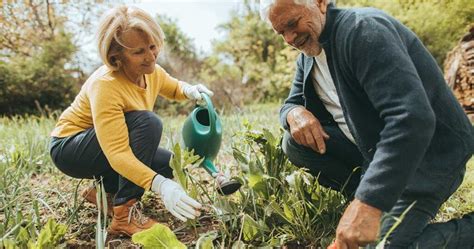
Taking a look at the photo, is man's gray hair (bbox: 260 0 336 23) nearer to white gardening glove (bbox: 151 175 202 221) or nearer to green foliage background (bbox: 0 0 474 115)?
white gardening glove (bbox: 151 175 202 221)

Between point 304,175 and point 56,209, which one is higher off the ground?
point 304,175

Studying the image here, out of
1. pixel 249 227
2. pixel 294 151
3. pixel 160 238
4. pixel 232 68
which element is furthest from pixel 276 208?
pixel 232 68

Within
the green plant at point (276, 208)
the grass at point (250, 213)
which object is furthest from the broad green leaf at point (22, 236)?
the green plant at point (276, 208)

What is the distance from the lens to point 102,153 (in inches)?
67.7

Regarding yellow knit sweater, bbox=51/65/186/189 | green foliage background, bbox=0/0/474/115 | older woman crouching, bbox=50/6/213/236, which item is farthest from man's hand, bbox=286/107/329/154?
green foliage background, bbox=0/0/474/115

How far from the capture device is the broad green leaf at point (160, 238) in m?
1.22

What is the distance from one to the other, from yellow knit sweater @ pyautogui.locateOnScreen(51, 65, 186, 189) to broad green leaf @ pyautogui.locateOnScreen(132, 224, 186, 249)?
1.15 feet

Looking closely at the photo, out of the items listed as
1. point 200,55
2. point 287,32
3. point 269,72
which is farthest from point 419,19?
point 287,32

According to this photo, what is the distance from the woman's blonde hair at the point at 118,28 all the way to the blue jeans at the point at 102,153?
9.6 inches

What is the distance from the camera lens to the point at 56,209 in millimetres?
1806

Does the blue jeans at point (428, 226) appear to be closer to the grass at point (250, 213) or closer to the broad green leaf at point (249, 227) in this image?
the grass at point (250, 213)

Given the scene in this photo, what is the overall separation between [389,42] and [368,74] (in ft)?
0.29

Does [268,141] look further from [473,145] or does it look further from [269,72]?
[269,72]

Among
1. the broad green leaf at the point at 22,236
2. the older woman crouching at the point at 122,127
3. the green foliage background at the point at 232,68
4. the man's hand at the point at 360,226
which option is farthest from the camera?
the green foliage background at the point at 232,68
